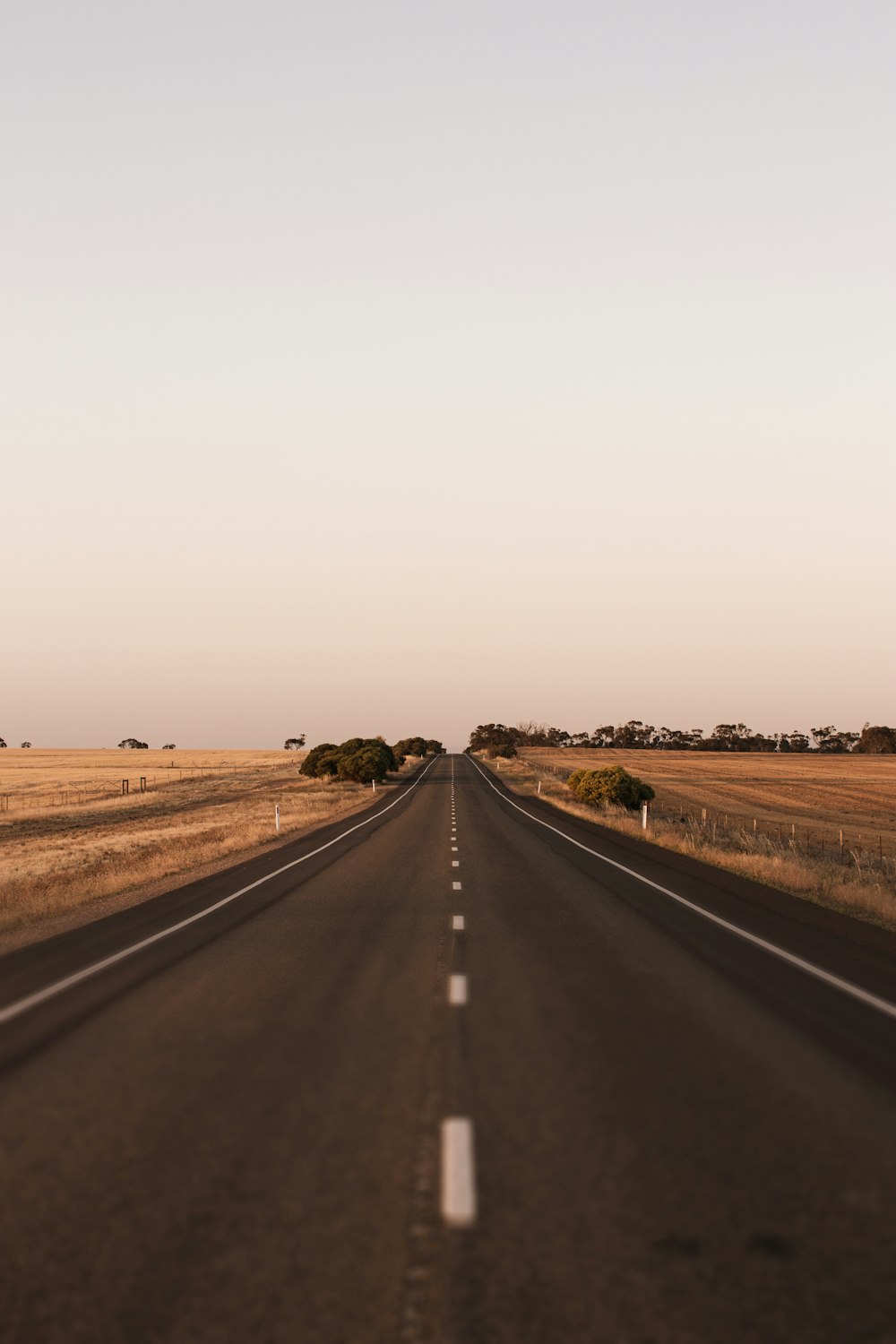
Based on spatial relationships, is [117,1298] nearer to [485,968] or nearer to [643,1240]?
[643,1240]

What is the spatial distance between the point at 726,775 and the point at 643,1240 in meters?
96.5

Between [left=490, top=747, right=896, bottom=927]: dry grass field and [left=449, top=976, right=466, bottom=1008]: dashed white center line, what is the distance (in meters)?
7.79

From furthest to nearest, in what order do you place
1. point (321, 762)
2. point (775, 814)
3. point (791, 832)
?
point (321, 762), point (775, 814), point (791, 832)

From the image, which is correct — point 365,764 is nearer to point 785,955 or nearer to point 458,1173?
point 785,955

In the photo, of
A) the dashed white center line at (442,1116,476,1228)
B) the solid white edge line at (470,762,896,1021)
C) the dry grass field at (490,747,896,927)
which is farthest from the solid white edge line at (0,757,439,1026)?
the dry grass field at (490,747,896,927)

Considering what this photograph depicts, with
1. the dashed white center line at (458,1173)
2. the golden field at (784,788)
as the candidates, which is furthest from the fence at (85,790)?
the dashed white center line at (458,1173)

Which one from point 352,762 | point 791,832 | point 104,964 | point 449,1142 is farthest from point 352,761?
point 449,1142

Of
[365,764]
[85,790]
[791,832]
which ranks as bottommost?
[791,832]

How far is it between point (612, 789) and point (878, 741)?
123 meters

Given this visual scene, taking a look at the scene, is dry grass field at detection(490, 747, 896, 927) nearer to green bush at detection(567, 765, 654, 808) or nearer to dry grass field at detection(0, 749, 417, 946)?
green bush at detection(567, 765, 654, 808)

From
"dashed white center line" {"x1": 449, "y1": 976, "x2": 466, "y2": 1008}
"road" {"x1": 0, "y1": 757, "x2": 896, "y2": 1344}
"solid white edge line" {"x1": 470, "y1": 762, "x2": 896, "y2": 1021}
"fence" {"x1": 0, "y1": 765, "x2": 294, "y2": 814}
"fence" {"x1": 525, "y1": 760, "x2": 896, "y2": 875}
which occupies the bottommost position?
"fence" {"x1": 525, "y1": 760, "x2": 896, "y2": 875}

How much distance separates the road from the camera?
12.2 ft

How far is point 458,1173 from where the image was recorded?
4875 mm

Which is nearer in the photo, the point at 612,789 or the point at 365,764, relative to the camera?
the point at 612,789
